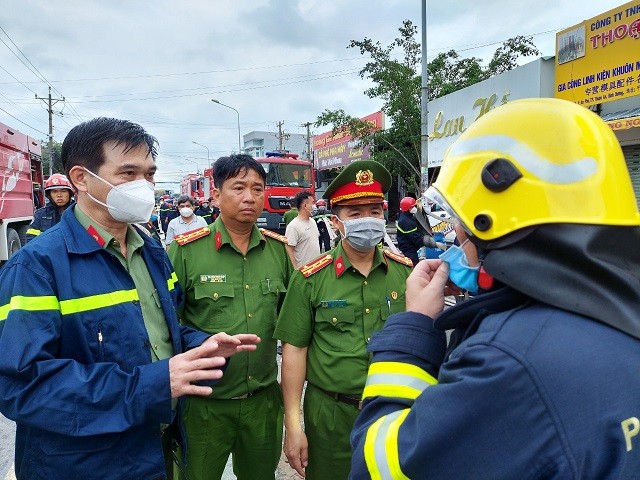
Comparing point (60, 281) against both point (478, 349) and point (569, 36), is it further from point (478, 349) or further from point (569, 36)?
point (569, 36)

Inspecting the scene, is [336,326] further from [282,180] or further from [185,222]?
[282,180]

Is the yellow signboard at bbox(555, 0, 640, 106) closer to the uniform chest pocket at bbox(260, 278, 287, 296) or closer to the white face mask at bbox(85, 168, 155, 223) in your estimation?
the uniform chest pocket at bbox(260, 278, 287, 296)

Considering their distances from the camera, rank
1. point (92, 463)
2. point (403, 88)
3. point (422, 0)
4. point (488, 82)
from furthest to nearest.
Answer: point (403, 88) → point (422, 0) → point (488, 82) → point (92, 463)

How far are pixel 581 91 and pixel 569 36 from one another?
1211 millimetres

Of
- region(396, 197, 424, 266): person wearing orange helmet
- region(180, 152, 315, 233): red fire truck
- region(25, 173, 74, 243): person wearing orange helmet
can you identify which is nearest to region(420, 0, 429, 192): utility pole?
region(396, 197, 424, 266): person wearing orange helmet

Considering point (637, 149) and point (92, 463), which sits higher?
point (637, 149)

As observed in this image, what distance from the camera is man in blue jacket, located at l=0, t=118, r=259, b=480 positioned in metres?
1.31

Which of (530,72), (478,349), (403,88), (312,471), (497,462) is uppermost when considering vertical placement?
(403,88)

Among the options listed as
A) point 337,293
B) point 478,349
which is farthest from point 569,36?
point 478,349

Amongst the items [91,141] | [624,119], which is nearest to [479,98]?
[624,119]

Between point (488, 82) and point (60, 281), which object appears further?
point (488, 82)

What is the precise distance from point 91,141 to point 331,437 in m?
1.63

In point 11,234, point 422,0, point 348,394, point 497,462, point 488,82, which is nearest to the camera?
point 497,462

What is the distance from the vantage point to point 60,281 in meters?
1.44
